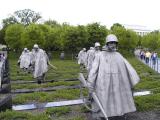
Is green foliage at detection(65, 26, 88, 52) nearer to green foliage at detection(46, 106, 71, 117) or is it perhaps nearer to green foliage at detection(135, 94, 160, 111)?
green foliage at detection(135, 94, 160, 111)

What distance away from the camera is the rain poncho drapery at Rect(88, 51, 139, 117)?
341 inches

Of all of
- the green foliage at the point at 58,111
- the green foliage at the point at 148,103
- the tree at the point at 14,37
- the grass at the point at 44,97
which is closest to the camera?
the green foliage at the point at 58,111

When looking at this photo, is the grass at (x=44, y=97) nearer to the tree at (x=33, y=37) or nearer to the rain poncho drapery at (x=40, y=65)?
the rain poncho drapery at (x=40, y=65)

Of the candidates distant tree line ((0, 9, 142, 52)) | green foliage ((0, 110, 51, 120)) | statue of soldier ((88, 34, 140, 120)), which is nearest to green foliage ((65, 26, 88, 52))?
distant tree line ((0, 9, 142, 52))

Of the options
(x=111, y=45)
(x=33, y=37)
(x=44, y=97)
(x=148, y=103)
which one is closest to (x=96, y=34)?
(x=33, y=37)

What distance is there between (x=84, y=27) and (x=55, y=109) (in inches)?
1721

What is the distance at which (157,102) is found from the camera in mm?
11227

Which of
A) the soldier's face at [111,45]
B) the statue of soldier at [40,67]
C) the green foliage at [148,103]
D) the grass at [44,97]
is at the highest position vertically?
the soldier's face at [111,45]

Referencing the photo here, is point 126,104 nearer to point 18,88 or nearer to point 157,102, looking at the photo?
point 157,102

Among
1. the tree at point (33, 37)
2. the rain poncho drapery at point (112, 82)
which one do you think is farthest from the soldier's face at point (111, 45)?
the tree at point (33, 37)

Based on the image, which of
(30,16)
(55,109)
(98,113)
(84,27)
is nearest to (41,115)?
(55,109)

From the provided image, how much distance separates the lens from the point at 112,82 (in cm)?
877

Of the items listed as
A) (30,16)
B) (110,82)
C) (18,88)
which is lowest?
(18,88)

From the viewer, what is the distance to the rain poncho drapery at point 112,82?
8.66 meters
